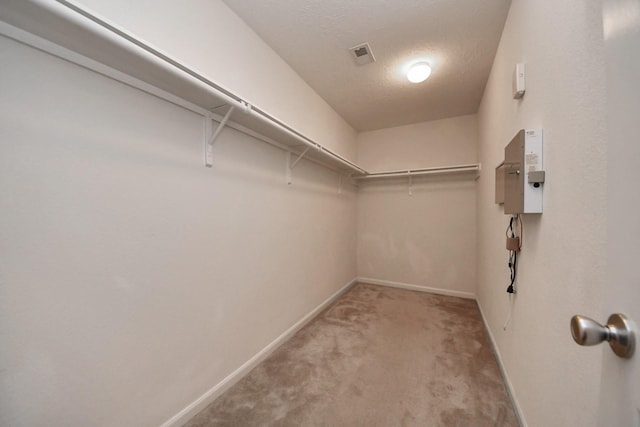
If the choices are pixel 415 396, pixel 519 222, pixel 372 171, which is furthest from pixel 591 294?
pixel 372 171

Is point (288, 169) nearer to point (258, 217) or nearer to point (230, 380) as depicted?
point (258, 217)

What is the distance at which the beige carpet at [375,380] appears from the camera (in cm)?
135

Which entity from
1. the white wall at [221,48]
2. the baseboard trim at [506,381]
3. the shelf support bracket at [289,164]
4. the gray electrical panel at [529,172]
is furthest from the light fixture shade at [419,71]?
the baseboard trim at [506,381]

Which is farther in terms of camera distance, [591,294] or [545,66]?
[545,66]

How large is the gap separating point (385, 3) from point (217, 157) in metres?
1.52

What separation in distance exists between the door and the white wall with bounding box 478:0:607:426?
9 cm

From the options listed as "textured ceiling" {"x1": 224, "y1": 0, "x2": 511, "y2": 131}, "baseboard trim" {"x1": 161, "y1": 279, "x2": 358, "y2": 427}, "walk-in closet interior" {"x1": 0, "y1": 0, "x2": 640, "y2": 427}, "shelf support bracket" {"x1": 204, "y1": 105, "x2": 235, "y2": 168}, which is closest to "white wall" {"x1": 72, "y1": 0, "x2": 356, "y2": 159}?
"walk-in closet interior" {"x1": 0, "y1": 0, "x2": 640, "y2": 427}

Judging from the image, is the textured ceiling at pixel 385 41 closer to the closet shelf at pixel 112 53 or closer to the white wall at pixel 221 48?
the white wall at pixel 221 48

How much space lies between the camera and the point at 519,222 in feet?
4.42

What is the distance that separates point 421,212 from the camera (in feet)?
11.3

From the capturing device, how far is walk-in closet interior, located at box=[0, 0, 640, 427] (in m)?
0.81

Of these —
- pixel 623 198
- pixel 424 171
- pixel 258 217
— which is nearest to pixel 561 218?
pixel 623 198

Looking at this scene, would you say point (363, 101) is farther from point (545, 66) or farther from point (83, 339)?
point (83, 339)

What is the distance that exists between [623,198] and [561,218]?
649 mm
